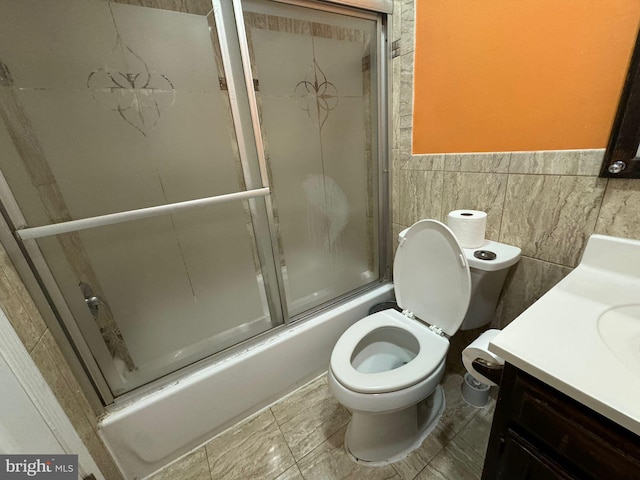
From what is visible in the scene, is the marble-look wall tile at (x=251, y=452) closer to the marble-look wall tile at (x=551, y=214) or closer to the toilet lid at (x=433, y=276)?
the toilet lid at (x=433, y=276)

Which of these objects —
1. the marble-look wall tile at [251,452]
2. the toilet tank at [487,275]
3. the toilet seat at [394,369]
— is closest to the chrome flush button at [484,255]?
the toilet tank at [487,275]

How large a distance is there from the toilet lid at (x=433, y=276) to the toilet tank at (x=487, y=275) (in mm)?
72

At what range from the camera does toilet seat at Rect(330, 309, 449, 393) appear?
0.91m

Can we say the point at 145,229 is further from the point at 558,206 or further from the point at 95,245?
the point at 558,206

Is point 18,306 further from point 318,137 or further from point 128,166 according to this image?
point 318,137

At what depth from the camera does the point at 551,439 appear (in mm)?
516

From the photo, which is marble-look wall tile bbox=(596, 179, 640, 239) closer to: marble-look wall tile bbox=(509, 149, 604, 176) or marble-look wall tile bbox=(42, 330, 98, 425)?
marble-look wall tile bbox=(509, 149, 604, 176)

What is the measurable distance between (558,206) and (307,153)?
1036mm

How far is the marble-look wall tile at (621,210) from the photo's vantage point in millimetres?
736

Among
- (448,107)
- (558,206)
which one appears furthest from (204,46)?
(558,206)

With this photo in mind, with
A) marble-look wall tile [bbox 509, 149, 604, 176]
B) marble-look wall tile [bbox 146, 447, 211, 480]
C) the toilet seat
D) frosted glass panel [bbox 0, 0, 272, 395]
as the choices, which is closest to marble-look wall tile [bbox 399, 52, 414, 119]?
marble-look wall tile [bbox 509, 149, 604, 176]

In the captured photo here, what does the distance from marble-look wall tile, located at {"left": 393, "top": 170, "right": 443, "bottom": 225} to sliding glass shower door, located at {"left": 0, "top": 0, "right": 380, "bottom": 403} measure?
9.9 inches

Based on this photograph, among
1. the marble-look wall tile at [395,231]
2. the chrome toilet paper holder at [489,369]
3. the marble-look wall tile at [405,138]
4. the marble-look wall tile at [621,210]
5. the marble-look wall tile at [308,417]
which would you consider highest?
the marble-look wall tile at [405,138]

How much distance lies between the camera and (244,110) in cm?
106
